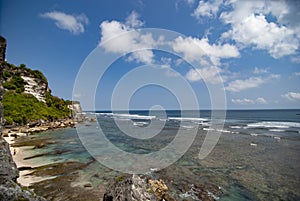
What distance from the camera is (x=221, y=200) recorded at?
10773mm

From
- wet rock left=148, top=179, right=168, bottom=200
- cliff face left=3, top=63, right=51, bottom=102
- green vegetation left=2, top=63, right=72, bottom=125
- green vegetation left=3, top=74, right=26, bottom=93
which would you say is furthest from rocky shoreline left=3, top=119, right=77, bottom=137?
wet rock left=148, top=179, right=168, bottom=200

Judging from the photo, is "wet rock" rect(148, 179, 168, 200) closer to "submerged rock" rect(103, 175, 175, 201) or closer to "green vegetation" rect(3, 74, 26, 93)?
"submerged rock" rect(103, 175, 175, 201)

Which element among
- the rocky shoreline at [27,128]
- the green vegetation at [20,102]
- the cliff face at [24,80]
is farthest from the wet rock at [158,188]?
the cliff face at [24,80]

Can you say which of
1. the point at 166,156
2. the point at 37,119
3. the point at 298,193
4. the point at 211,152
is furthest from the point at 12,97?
the point at 298,193

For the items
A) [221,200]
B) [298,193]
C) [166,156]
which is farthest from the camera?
[166,156]

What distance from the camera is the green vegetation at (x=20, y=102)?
130 feet

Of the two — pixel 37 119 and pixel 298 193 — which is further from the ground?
pixel 37 119

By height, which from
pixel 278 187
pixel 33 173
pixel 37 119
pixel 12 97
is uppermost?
pixel 12 97

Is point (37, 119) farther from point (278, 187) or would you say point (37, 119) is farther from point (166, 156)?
point (278, 187)

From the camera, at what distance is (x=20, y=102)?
45.1 meters

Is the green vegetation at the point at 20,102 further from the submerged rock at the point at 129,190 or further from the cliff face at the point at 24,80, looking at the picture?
the submerged rock at the point at 129,190

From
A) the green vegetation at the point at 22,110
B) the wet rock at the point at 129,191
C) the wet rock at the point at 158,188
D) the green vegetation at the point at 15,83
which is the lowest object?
the wet rock at the point at 158,188

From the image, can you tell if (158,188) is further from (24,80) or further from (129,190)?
(24,80)

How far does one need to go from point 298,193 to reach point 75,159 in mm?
19026
